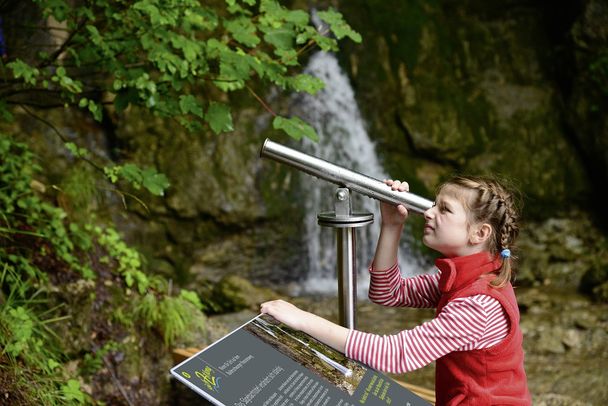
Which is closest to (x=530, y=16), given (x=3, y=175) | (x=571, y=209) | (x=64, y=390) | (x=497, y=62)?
(x=497, y=62)

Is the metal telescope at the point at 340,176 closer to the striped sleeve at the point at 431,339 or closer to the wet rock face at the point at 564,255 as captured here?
the striped sleeve at the point at 431,339

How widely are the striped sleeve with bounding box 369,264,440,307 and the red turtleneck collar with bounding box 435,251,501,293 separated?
0.79 feet

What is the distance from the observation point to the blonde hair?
65.7 inches

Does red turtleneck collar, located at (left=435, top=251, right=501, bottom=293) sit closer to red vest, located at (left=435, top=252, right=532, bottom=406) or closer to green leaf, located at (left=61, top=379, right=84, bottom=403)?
red vest, located at (left=435, top=252, right=532, bottom=406)

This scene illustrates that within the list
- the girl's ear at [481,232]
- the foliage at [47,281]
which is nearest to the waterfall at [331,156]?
the foliage at [47,281]

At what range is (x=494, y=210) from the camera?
167 centimetres

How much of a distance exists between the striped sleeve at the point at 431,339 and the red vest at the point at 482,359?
0.14ft

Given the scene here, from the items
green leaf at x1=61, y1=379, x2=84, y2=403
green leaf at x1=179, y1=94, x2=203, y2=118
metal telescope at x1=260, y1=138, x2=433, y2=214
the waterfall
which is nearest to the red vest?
metal telescope at x1=260, y1=138, x2=433, y2=214

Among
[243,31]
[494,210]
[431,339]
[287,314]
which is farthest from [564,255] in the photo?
[287,314]

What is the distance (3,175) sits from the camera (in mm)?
3482

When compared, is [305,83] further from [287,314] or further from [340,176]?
[287,314]

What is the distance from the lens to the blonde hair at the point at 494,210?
1.67 meters

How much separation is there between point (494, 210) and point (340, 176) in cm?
44

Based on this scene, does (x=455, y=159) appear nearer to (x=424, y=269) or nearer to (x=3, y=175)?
(x=424, y=269)
